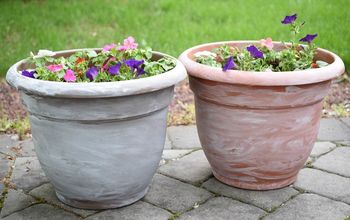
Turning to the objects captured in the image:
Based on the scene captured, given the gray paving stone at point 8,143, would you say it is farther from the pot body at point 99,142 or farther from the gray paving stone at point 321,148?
the gray paving stone at point 321,148

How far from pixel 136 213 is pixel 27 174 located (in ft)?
2.62

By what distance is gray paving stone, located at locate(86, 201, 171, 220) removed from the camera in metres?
2.50

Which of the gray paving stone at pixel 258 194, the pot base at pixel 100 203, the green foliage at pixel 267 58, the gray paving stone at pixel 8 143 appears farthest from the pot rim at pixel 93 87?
the gray paving stone at pixel 8 143

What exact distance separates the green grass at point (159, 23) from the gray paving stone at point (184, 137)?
140 centimetres

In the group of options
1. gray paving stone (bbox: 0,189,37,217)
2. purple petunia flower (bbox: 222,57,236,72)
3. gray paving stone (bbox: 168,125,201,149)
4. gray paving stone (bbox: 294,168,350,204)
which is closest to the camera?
purple petunia flower (bbox: 222,57,236,72)

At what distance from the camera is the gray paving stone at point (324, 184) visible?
272 centimetres

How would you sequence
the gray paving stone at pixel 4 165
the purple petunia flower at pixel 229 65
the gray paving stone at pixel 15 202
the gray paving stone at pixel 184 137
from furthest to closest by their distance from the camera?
the gray paving stone at pixel 184 137
the gray paving stone at pixel 4 165
the gray paving stone at pixel 15 202
the purple petunia flower at pixel 229 65

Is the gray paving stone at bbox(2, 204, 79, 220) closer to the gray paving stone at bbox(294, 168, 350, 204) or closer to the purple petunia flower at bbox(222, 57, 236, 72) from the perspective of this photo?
the purple petunia flower at bbox(222, 57, 236, 72)

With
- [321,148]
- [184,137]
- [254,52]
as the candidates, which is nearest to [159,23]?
[184,137]

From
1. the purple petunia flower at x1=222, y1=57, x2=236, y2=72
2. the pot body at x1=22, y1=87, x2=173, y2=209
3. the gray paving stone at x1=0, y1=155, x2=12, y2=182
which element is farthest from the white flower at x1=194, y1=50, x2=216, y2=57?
the gray paving stone at x1=0, y1=155, x2=12, y2=182

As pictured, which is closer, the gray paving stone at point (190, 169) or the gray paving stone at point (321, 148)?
the gray paving stone at point (190, 169)

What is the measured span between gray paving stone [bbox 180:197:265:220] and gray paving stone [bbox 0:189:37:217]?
80 centimetres

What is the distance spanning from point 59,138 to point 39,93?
0.79 ft

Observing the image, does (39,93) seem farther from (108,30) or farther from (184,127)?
(108,30)
